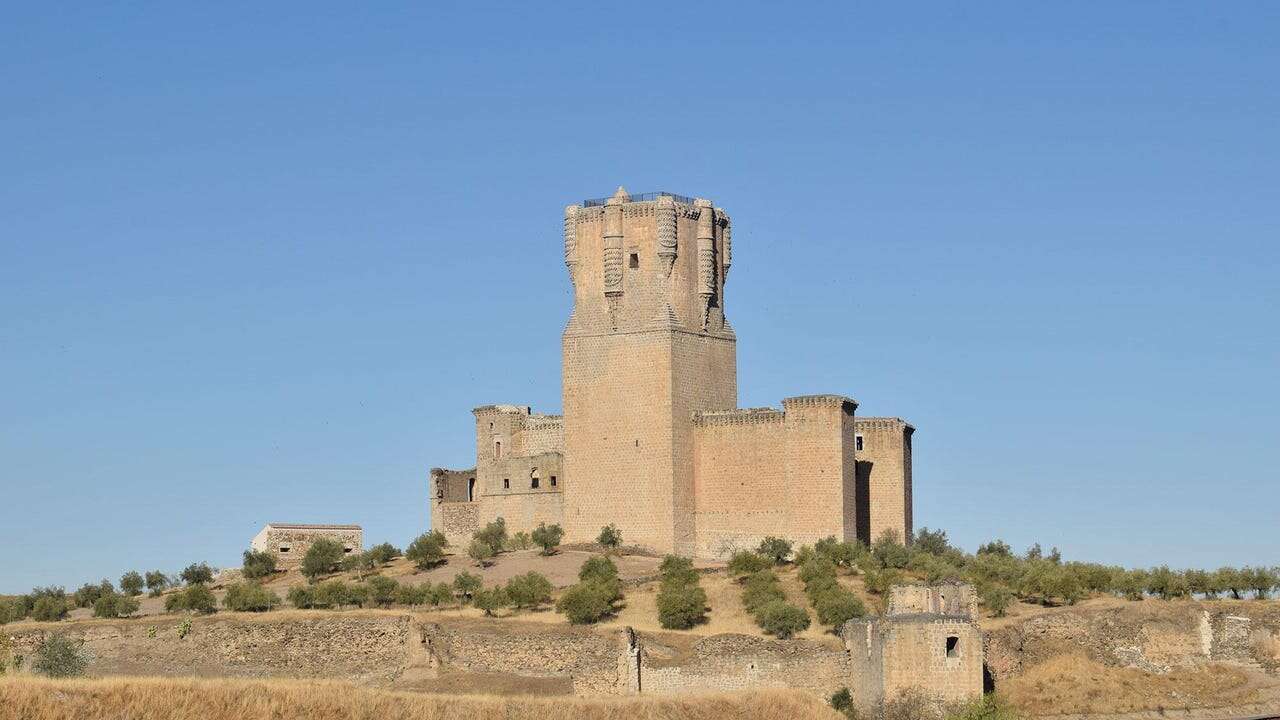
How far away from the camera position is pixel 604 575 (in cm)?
5900

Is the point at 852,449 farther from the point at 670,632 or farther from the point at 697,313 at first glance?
the point at 670,632

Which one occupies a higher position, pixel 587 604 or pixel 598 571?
pixel 598 571

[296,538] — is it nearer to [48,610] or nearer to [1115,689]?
[48,610]

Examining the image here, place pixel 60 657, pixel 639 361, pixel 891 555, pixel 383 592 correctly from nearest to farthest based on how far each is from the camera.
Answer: pixel 60 657 → pixel 383 592 → pixel 891 555 → pixel 639 361

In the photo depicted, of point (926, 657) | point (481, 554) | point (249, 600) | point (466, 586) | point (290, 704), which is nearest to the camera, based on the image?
point (290, 704)

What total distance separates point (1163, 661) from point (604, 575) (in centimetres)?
1307

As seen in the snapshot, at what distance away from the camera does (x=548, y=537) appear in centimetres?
6488

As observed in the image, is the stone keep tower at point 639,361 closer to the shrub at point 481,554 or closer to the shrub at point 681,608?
the shrub at point 481,554

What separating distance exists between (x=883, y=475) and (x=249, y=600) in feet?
55.9

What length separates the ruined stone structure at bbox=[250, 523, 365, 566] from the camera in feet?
227

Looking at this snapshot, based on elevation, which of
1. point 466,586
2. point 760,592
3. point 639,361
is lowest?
point 760,592

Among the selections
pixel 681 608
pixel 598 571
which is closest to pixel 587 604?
pixel 681 608

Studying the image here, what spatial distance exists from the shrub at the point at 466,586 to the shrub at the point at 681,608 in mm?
4964

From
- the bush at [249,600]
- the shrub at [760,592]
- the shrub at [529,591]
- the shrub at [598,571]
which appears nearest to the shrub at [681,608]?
the shrub at [760,592]
